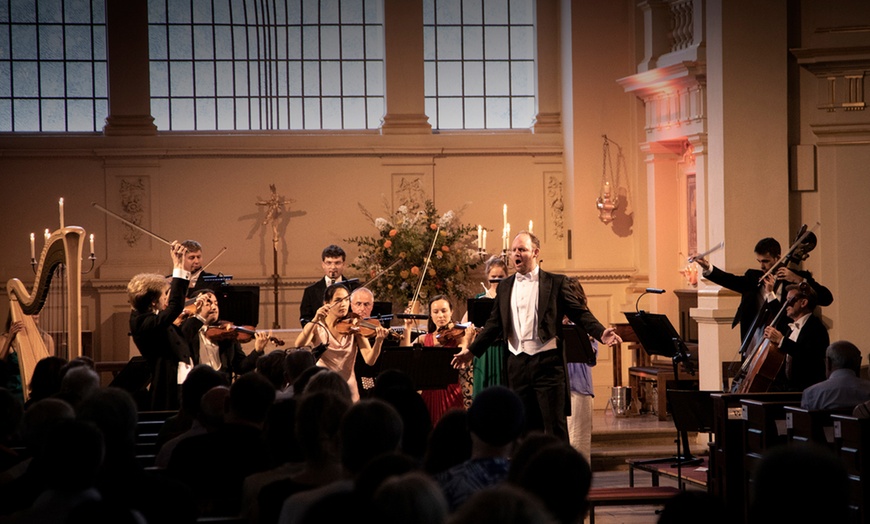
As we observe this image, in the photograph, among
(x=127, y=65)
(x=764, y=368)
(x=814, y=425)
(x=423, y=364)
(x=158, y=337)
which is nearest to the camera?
(x=814, y=425)

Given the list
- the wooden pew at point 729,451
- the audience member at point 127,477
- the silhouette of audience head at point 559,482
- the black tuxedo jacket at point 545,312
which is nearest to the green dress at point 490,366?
the black tuxedo jacket at point 545,312

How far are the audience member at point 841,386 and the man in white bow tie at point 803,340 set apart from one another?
1223 millimetres

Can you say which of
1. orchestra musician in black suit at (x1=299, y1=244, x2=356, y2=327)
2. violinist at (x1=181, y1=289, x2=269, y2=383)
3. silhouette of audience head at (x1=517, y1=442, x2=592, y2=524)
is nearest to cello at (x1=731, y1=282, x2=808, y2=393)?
violinist at (x1=181, y1=289, x2=269, y2=383)

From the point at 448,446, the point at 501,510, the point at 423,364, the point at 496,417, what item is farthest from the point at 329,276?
the point at 501,510

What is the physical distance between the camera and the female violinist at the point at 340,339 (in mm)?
8352

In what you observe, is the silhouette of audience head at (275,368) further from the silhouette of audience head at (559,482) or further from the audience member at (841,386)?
the silhouette of audience head at (559,482)

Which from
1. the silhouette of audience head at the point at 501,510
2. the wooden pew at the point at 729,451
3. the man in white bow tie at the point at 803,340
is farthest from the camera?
the man in white bow tie at the point at 803,340

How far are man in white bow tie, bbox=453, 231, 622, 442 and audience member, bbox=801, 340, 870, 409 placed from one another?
1.58 m

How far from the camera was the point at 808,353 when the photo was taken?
7.76 metres

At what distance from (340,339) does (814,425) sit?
136 inches

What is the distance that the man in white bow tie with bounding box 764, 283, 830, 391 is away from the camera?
7730mm

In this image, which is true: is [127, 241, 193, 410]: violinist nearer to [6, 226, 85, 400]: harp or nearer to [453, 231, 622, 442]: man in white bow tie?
[6, 226, 85, 400]: harp

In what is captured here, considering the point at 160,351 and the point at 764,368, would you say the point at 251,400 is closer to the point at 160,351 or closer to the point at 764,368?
the point at 160,351

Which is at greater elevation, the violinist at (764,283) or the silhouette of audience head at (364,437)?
the violinist at (764,283)
